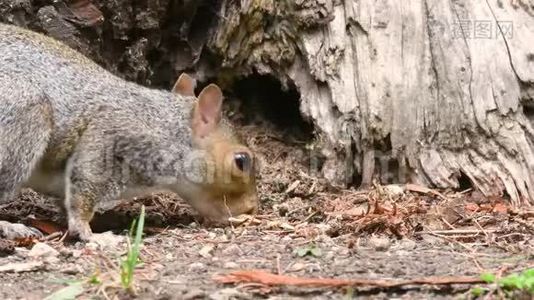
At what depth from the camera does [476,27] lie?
6582 millimetres

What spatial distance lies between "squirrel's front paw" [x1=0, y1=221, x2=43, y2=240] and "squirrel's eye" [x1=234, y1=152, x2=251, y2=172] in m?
1.33

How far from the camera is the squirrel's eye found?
614 centimetres

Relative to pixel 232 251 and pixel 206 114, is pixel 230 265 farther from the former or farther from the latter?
pixel 206 114

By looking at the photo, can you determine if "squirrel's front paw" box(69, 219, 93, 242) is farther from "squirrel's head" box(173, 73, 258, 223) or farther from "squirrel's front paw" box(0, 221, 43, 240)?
"squirrel's head" box(173, 73, 258, 223)

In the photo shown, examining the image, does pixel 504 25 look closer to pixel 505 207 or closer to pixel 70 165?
pixel 505 207

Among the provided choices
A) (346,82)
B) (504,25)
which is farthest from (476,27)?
(346,82)

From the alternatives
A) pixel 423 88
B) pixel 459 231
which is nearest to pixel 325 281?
pixel 459 231

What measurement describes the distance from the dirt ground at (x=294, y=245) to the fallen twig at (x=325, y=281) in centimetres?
2

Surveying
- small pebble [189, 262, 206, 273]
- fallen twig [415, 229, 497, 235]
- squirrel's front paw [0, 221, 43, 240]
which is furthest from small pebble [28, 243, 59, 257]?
fallen twig [415, 229, 497, 235]

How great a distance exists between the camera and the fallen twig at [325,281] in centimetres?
414

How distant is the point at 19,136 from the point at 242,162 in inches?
56.9

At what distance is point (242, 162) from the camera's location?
6.16 m

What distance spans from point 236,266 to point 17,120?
1758 millimetres

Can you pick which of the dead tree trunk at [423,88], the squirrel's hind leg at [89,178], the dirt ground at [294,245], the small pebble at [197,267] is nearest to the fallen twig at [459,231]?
the dirt ground at [294,245]
